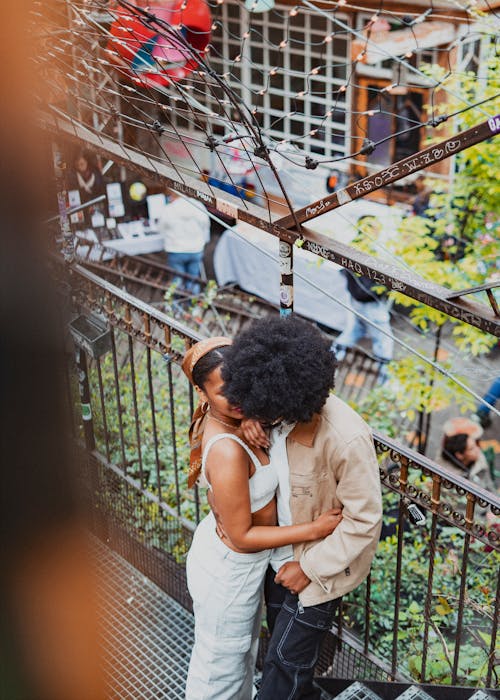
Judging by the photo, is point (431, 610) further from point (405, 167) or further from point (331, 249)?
point (405, 167)

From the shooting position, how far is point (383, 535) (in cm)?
602

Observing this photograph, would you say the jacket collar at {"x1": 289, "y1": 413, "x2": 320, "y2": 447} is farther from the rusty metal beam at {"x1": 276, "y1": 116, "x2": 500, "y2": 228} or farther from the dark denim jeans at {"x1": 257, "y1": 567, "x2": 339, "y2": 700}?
the rusty metal beam at {"x1": 276, "y1": 116, "x2": 500, "y2": 228}

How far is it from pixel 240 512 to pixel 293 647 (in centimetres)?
56

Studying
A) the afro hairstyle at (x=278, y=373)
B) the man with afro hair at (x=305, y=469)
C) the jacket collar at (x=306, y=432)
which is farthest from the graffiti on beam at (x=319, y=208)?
the jacket collar at (x=306, y=432)

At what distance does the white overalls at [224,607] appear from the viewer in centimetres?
280

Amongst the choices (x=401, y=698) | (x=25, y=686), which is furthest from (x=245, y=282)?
(x=25, y=686)

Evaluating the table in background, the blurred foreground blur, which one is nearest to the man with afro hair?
the blurred foreground blur

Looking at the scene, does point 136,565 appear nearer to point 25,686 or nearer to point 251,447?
point 251,447

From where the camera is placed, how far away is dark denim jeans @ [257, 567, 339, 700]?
2764mm

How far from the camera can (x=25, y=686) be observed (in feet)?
2.19

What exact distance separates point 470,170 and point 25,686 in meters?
7.25

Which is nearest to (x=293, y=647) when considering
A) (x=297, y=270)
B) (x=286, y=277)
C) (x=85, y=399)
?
(x=286, y=277)

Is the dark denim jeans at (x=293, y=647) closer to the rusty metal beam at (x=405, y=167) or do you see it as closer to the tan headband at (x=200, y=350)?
the tan headband at (x=200, y=350)

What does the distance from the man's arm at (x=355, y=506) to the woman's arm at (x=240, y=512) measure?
0.06 metres
